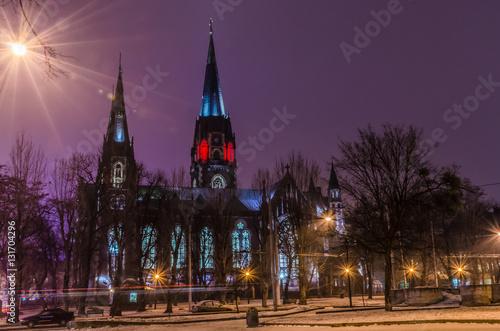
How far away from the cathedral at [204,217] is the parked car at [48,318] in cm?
460

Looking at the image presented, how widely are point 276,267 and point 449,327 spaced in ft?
56.5

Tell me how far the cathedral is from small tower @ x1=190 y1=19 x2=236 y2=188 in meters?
0.22

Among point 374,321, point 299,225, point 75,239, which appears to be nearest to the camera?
point 374,321

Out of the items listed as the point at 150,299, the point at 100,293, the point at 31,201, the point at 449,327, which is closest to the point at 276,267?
the point at 449,327

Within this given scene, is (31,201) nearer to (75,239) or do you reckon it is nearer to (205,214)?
(75,239)

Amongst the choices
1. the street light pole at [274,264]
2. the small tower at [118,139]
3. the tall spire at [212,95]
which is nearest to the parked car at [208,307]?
the street light pole at [274,264]

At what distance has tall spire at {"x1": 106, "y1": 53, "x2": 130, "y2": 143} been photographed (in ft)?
290

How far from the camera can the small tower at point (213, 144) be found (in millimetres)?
99188

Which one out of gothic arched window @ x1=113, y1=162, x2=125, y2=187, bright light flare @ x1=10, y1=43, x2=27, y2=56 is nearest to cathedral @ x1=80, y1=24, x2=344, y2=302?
gothic arched window @ x1=113, y1=162, x2=125, y2=187

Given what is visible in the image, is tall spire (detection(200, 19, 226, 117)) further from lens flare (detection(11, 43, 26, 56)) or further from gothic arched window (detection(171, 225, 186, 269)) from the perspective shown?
lens flare (detection(11, 43, 26, 56))

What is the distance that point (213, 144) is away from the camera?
100 meters

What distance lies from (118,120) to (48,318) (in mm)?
59771

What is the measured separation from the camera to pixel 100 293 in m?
69.9

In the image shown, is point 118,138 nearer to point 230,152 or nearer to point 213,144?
point 213,144
